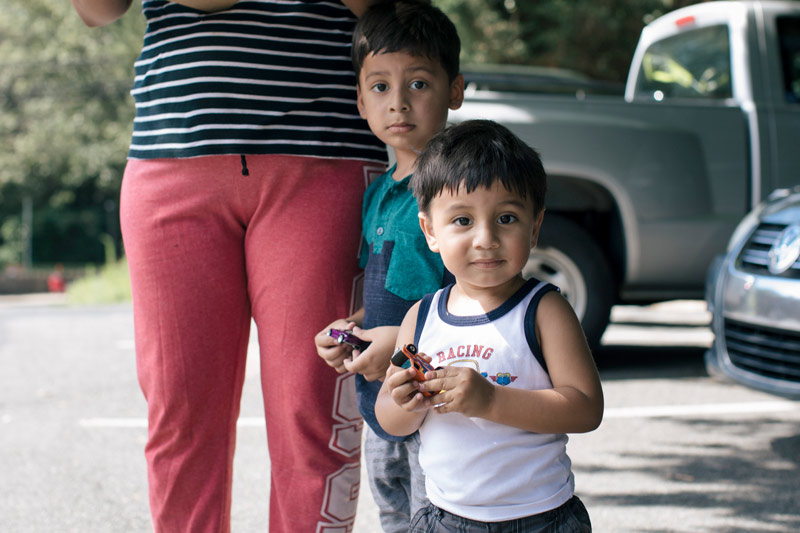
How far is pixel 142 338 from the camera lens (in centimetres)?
208

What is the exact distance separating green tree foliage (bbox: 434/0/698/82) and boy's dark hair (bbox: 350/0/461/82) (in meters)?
10.7

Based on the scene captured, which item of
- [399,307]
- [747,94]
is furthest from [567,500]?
[747,94]

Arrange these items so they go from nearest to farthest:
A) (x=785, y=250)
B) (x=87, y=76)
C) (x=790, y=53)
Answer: (x=785, y=250)
(x=790, y=53)
(x=87, y=76)

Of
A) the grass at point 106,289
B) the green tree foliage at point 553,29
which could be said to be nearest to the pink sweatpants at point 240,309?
the green tree foliage at point 553,29

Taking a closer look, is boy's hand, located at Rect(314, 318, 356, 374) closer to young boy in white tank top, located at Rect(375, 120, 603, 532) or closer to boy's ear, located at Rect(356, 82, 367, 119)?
young boy in white tank top, located at Rect(375, 120, 603, 532)

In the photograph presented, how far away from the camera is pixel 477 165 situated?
162 centimetres

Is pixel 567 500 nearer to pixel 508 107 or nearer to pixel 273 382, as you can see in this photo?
pixel 273 382

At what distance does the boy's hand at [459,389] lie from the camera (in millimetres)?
1452

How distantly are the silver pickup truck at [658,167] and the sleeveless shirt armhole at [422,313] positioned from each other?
350 cm

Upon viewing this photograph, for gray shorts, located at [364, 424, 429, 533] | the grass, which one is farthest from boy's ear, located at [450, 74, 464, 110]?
the grass

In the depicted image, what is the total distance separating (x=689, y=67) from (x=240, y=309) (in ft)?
15.6

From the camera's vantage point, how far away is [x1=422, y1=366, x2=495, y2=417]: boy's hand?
145 cm

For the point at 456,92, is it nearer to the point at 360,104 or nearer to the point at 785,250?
the point at 360,104

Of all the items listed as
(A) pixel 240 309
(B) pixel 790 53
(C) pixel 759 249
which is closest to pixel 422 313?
(A) pixel 240 309
